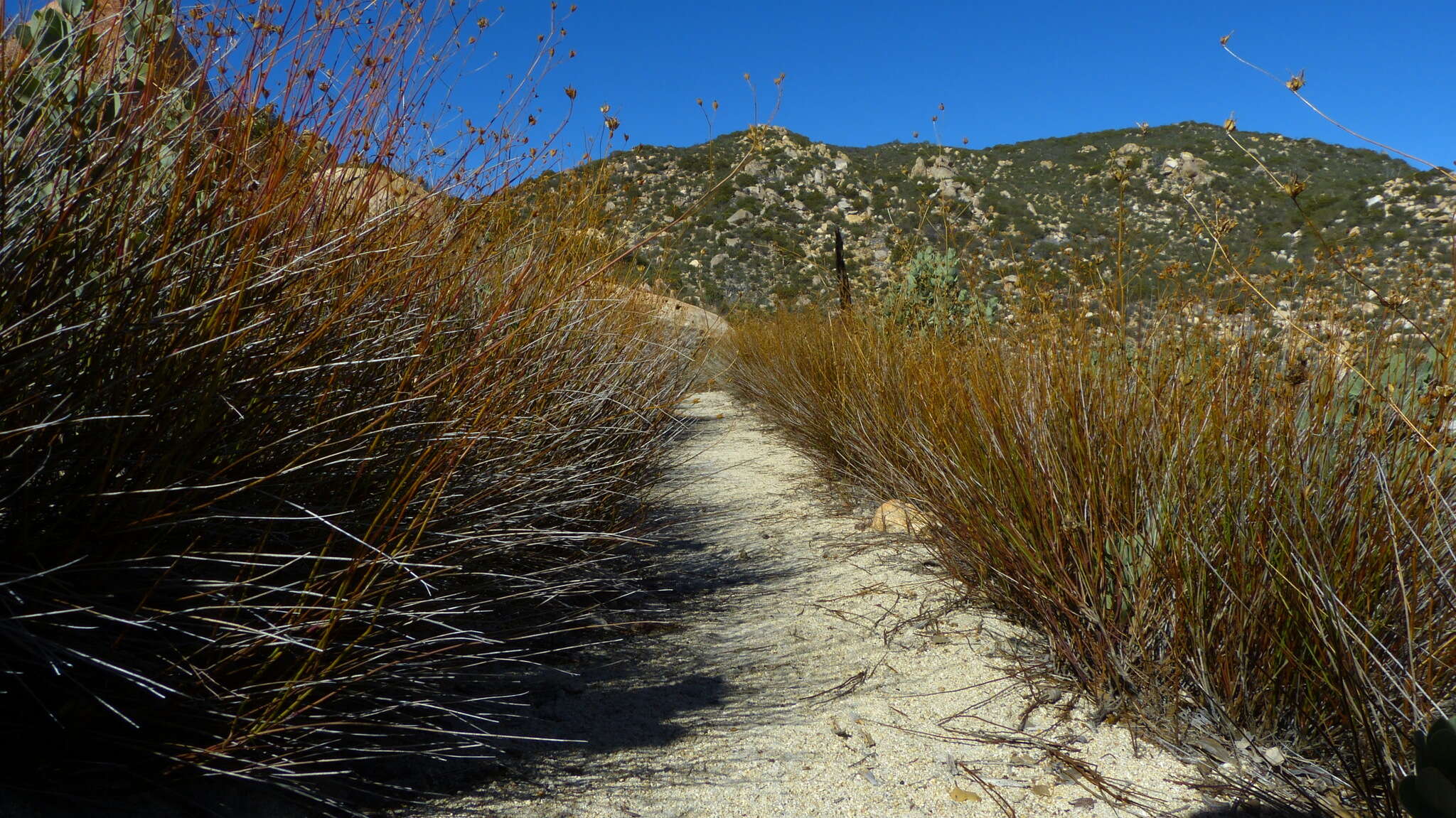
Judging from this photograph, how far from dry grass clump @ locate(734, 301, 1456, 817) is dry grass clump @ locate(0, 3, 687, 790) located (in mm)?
1309

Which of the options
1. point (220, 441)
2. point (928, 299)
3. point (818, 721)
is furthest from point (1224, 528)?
point (928, 299)

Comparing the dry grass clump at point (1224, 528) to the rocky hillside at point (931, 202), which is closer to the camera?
the dry grass clump at point (1224, 528)

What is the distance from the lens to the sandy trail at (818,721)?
1.72m

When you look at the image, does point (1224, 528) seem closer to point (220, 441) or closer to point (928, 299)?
point (220, 441)

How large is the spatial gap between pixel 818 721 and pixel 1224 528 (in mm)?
1026

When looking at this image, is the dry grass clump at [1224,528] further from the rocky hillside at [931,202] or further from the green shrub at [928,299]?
the green shrub at [928,299]

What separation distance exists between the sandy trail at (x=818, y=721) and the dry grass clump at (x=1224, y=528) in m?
0.20

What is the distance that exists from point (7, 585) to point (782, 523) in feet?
10.4

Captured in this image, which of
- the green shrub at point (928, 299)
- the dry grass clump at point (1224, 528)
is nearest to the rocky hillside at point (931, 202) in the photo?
the green shrub at point (928, 299)

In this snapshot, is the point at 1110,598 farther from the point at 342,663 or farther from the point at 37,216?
the point at 37,216

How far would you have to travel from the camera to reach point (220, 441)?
1.41 metres

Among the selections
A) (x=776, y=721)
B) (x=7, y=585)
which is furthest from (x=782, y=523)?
(x=7, y=585)

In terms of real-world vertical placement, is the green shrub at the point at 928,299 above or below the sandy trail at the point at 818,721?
above

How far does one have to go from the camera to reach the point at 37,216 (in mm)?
1269
